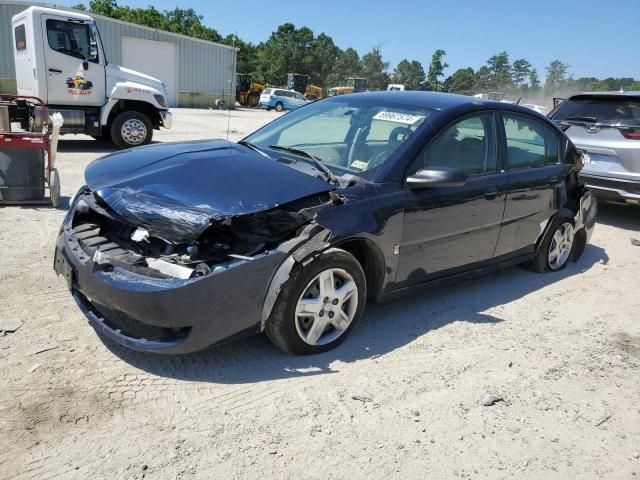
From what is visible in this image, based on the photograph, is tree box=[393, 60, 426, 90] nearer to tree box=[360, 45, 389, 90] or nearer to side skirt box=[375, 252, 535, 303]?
tree box=[360, 45, 389, 90]

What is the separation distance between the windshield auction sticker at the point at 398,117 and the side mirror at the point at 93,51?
27.8 ft

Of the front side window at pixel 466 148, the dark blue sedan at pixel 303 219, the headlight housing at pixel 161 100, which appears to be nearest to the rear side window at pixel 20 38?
the headlight housing at pixel 161 100

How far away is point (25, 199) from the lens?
20.4ft

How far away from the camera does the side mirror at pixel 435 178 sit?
3.52m

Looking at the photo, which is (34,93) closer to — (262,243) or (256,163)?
(256,163)

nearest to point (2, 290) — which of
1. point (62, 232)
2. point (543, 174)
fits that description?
point (62, 232)

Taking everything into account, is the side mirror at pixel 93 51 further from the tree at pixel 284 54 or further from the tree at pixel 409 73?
the tree at pixel 409 73

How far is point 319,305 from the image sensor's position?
323 centimetres

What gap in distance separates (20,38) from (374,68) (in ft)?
259

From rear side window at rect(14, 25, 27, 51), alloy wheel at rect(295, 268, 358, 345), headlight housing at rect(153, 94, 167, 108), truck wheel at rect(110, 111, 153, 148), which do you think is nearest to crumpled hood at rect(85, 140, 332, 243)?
alloy wheel at rect(295, 268, 358, 345)

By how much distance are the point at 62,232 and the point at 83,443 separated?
1610 mm

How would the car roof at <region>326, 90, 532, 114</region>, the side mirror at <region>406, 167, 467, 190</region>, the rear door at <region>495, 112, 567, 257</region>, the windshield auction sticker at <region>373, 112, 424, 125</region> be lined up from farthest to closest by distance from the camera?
the rear door at <region>495, 112, 567, 257</region>
the car roof at <region>326, 90, 532, 114</region>
the windshield auction sticker at <region>373, 112, 424, 125</region>
the side mirror at <region>406, 167, 467, 190</region>

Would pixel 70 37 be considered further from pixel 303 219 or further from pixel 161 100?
pixel 303 219

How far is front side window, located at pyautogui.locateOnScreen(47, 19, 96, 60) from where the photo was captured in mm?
9984
